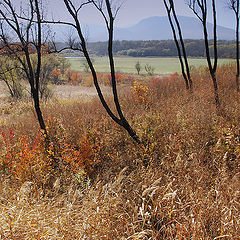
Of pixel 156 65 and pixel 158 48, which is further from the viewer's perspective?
pixel 158 48

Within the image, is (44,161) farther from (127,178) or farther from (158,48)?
(158,48)

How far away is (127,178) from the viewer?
10.2 ft

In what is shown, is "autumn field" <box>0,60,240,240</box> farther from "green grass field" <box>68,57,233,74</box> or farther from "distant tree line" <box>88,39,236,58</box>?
"distant tree line" <box>88,39,236,58</box>

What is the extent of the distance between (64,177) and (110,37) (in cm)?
290

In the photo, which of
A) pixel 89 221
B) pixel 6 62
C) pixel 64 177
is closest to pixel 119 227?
pixel 89 221

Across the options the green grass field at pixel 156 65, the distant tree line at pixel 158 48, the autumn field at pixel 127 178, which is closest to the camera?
the autumn field at pixel 127 178

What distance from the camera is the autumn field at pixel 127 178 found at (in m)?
2.22

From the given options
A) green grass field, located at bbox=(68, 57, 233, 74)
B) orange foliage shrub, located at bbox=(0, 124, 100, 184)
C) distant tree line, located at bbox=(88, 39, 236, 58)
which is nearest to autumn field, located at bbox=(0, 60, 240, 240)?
orange foliage shrub, located at bbox=(0, 124, 100, 184)

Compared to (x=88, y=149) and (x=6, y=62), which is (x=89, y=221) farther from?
(x=6, y=62)

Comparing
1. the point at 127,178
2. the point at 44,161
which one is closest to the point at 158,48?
the point at 44,161

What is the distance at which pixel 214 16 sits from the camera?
7.10 m

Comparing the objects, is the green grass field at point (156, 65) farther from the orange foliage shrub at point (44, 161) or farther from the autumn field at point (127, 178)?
the orange foliage shrub at point (44, 161)

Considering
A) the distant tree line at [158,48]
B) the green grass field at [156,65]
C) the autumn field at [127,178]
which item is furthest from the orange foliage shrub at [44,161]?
the distant tree line at [158,48]

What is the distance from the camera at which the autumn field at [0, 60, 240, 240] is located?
2219mm
